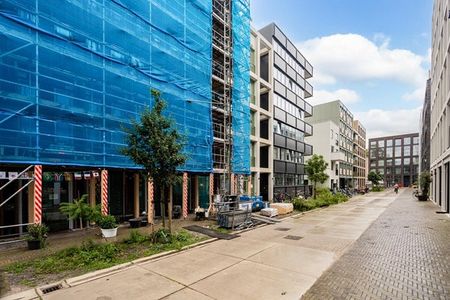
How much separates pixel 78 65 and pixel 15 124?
12.6 ft

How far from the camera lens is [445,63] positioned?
20.3 m

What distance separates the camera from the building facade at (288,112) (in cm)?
3084

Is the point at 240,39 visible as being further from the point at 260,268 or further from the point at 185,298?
the point at 185,298

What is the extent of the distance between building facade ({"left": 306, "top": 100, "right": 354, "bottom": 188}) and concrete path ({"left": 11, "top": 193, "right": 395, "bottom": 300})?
138ft

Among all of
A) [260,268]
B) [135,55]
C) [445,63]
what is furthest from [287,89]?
[260,268]

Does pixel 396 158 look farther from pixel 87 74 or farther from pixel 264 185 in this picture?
pixel 87 74

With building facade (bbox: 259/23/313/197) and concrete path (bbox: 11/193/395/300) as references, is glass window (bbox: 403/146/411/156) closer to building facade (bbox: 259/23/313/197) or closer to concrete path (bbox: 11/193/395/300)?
building facade (bbox: 259/23/313/197)

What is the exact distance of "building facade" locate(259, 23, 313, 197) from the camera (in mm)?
30844

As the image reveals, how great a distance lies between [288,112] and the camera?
33.5 m

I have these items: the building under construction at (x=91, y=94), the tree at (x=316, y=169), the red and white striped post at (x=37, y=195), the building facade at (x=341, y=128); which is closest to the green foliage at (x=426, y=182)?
the building facade at (x=341, y=128)

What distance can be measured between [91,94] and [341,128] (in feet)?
176

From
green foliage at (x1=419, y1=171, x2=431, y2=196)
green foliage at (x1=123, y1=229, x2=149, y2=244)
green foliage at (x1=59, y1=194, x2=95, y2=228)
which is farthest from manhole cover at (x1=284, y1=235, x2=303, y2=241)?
green foliage at (x1=419, y1=171, x2=431, y2=196)

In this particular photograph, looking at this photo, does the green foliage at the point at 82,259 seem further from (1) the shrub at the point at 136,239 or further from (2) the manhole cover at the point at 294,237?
(2) the manhole cover at the point at 294,237

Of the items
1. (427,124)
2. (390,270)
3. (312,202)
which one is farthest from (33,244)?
(427,124)
